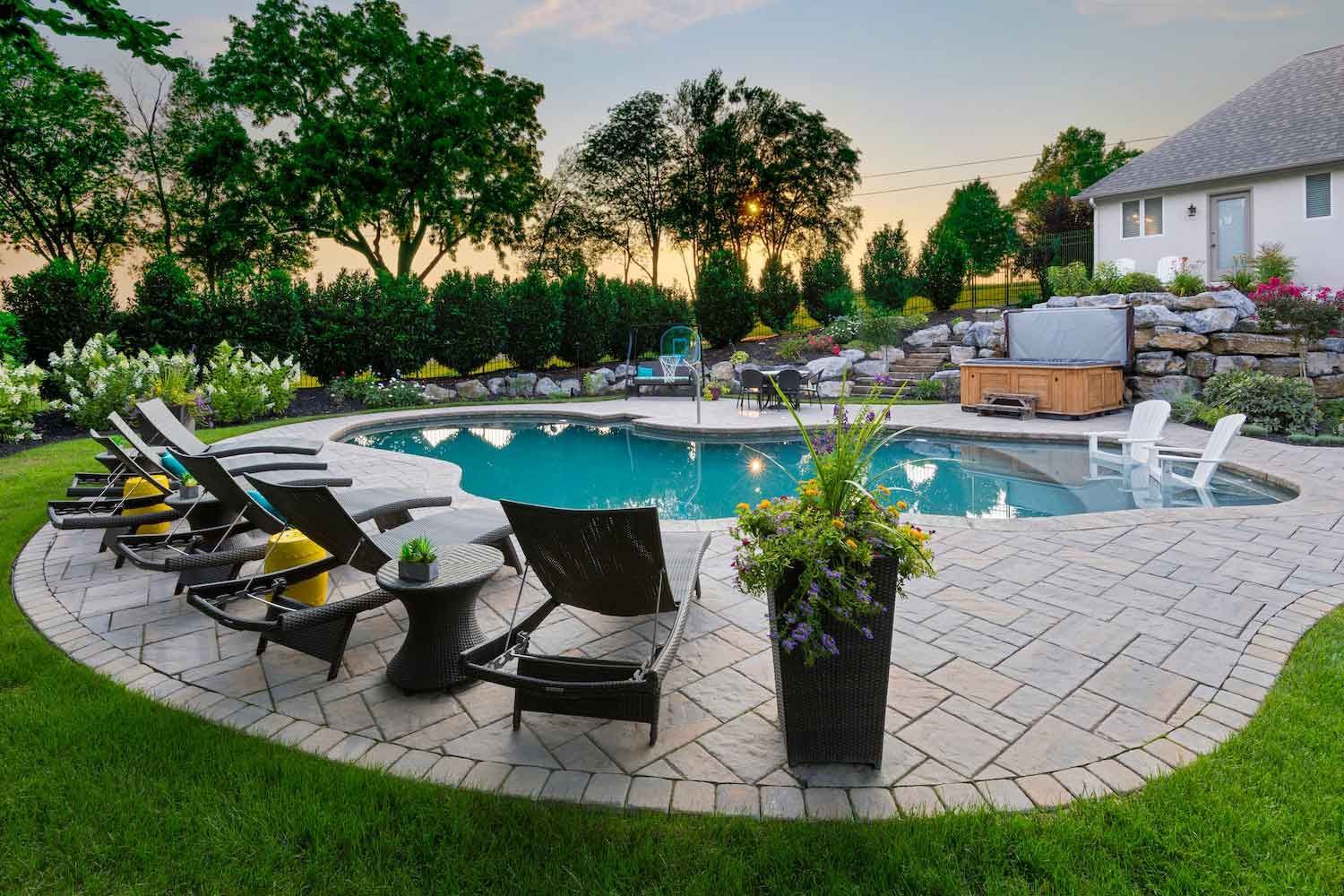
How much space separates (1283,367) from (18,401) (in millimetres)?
17335

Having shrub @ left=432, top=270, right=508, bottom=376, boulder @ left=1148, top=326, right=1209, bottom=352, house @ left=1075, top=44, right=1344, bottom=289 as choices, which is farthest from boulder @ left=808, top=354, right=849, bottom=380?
house @ left=1075, top=44, right=1344, bottom=289

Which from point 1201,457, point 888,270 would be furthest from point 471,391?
point 1201,457

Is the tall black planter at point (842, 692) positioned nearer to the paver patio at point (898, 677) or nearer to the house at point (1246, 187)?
the paver patio at point (898, 677)

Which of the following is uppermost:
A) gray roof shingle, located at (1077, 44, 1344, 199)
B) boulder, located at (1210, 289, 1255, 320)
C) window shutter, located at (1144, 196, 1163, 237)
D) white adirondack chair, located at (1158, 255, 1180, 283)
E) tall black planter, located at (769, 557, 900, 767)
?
gray roof shingle, located at (1077, 44, 1344, 199)

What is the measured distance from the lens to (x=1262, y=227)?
49.2 feet

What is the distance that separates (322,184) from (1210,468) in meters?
21.6

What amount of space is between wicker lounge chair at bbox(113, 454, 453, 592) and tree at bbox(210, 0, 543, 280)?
679 inches

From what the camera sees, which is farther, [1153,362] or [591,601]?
[1153,362]

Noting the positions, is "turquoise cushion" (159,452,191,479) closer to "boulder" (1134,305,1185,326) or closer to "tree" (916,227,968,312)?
"boulder" (1134,305,1185,326)

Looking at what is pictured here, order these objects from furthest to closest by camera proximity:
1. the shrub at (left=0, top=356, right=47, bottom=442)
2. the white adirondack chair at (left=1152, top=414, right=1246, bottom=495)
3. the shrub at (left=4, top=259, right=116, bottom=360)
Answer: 1. the shrub at (left=4, top=259, right=116, bottom=360)
2. the shrub at (left=0, top=356, right=47, bottom=442)
3. the white adirondack chair at (left=1152, top=414, right=1246, bottom=495)

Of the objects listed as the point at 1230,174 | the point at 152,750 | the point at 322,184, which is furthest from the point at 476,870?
the point at 322,184

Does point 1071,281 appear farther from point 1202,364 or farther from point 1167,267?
point 1202,364

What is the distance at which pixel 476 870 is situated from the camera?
6.05 ft

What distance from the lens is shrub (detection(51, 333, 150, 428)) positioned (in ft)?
32.2
